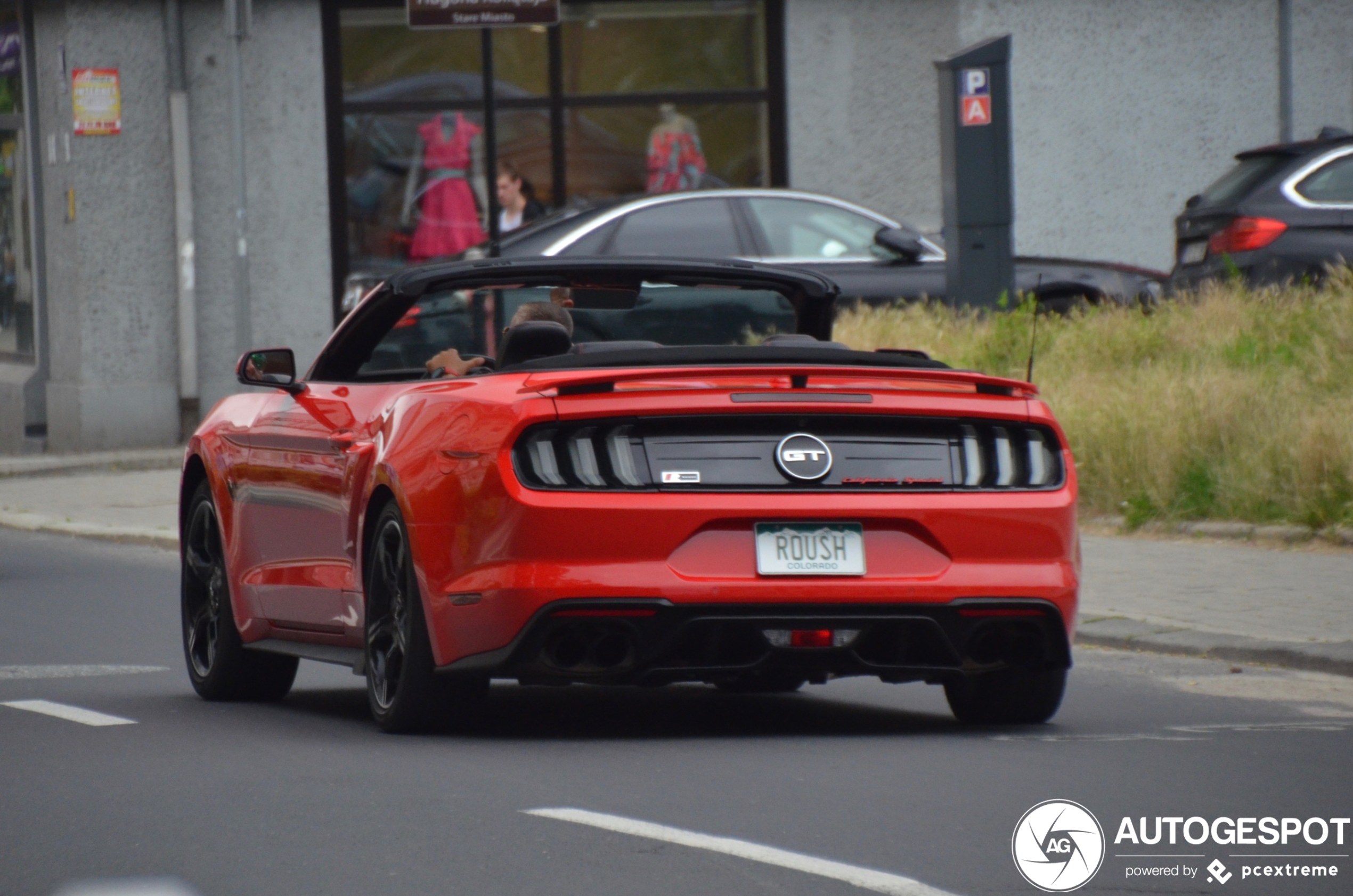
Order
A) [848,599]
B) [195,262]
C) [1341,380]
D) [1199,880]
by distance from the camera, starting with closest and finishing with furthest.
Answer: [1199,880]
[848,599]
[1341,380]
[195,262]

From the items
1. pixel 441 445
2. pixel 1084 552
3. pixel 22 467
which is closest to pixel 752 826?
pixel 441 445

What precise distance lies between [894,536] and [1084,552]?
240 inches

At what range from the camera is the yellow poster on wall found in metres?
22.4

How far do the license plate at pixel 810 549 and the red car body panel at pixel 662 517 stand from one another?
3 centimetres

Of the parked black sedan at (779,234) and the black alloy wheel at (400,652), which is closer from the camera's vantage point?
the black alloy wheel at (400,652)

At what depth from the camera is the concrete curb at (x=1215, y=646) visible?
8.78 meters

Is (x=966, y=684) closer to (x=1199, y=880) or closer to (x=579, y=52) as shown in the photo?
(x=1199, y=880)

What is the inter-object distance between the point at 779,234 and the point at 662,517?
38.0 ft

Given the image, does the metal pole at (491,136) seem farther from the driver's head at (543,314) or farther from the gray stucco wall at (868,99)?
the driver's head at (543,314)

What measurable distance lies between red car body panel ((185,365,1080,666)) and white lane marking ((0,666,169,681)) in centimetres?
233

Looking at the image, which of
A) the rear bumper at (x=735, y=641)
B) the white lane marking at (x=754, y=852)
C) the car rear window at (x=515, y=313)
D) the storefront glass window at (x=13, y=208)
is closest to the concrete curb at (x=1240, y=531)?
the car rear window at (x=515, y=313)

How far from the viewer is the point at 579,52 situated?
23266 millimetres

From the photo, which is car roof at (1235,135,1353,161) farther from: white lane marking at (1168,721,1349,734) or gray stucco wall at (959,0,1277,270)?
white lane marking at (1168,721,1349,734)

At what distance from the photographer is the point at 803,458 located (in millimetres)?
6574
